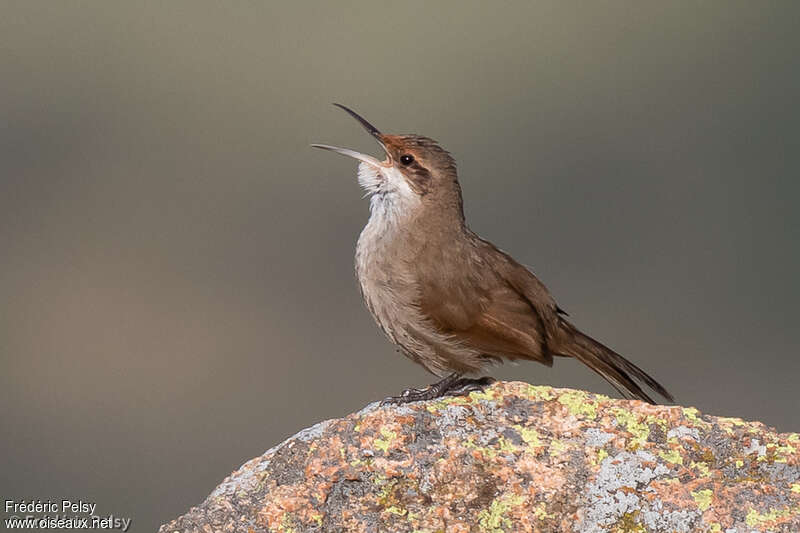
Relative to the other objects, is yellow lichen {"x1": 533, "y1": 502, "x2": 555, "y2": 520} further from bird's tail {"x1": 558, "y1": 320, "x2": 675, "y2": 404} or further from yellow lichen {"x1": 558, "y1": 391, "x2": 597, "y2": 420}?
bird's tail {"x1": 558, "y1": 320, "x2": 675, "y2": 404}

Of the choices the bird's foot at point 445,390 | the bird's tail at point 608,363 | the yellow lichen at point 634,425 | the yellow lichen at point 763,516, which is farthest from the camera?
the bird's tail at point 608,363

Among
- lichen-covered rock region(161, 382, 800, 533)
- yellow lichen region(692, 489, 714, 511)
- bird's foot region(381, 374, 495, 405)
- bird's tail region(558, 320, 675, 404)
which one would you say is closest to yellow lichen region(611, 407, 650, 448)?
lichen-covered rock region(161, 382, 800, 533)

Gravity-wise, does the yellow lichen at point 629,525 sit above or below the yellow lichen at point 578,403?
below

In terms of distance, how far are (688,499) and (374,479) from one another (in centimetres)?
97

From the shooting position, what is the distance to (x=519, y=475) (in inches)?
123

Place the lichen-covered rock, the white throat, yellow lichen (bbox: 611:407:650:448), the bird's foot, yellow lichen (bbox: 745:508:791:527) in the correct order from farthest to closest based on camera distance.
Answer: the white throat, the bird's foot, yellow lichen (bbox: 611:407:650:448), the lichen-covered rock, yellow lichen (bbox: 745:508:791:527)

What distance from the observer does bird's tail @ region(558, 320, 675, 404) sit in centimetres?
464

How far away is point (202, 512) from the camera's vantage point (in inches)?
122

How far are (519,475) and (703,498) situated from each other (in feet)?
1.85

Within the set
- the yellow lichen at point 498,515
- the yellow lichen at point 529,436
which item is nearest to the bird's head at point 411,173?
the yellow lichen at point 529,436

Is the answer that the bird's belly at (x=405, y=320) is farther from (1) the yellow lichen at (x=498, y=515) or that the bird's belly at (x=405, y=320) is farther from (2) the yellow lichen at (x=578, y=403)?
(1) the yellow lichen at (x=498, y=515)

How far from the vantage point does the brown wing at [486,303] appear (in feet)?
15.7

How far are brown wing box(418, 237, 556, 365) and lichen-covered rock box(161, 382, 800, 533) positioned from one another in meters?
1.41

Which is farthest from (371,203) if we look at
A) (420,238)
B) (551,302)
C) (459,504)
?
(459,504)
